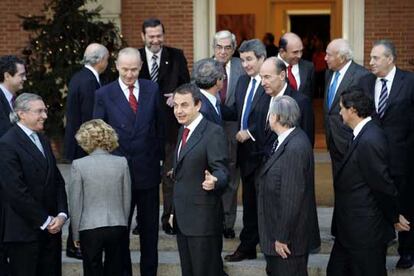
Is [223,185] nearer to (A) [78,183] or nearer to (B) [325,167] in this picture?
(A) [78,183]

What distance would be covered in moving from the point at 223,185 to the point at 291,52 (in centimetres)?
215

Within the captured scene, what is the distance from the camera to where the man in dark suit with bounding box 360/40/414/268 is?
7.95 metres

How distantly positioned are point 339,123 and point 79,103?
2.30 meters

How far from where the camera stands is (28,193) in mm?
7000

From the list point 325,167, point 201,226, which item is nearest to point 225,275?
point 201,226

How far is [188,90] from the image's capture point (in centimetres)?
698

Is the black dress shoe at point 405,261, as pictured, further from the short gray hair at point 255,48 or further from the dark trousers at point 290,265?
the short gray hair at point 255,48

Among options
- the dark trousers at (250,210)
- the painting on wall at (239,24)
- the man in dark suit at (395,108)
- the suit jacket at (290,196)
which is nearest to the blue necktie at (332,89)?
the man in dark suit at (395,108)

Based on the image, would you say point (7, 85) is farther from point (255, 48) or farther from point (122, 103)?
point (255, 48)

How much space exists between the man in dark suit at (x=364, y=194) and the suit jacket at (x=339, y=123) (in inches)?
39.2

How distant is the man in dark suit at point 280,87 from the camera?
7.55 meters

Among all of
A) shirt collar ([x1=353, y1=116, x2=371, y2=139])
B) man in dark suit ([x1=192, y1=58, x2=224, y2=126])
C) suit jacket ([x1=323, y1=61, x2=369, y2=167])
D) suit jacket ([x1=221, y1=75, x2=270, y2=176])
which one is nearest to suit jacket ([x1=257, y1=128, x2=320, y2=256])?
shirt collar ([x1=353, y1=116, x2=371, y2=139])

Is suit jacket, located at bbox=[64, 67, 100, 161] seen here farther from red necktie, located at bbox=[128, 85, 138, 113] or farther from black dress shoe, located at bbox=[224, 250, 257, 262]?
black dress shoe, located at bbox=[224, 250, 257, 262]

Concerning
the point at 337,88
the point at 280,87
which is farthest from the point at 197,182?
the point at 337,88
